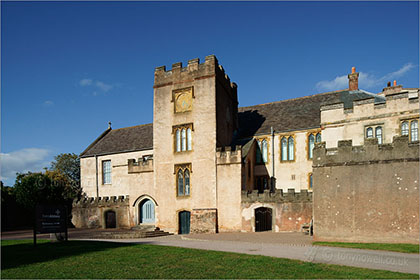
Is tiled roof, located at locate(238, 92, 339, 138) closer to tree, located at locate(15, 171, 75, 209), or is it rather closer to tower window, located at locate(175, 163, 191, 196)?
tower window, located at locate(175, 163, 191, 196)

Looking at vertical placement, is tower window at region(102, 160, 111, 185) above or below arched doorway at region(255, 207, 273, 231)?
Answer: above

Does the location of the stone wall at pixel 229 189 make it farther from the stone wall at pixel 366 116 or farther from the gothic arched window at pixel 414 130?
the gothic arched window at pixel 414 130

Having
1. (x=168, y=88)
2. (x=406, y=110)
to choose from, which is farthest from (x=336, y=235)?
(x=168, y=88)

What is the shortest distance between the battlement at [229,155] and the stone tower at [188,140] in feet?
1.47

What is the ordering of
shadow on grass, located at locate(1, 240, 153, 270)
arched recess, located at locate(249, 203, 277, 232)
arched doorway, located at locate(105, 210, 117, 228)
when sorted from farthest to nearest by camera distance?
arched doorway, located at locate(105, 210, 117, 228) → arched recess, located at locate(249, 203, 277, 232) → shadow on grass, located at locate(1, 240, 153, 270)

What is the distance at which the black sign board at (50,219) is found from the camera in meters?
16.1

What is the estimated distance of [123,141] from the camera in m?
37.0

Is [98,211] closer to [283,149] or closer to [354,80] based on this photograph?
[283,149]

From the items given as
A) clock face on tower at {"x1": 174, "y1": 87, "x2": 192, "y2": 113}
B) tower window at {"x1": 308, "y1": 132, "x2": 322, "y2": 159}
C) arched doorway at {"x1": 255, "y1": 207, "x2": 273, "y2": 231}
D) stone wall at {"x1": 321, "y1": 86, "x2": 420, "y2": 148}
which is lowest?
arched doorway at {"x1": 255, "y1": 207, "x2": 273, "y2": 231}

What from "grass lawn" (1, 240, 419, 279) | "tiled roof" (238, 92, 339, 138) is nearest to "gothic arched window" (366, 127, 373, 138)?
"tiled roof" (238, 92, 339, 138)

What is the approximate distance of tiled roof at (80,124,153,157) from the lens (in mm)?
35031

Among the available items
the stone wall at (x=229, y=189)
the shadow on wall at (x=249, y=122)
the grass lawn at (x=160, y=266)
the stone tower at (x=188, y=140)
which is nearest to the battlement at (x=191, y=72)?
the stone tower at (x=188, y=140)

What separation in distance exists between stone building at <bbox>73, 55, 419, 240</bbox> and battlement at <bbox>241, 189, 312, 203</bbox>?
0.07m

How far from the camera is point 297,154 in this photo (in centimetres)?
2677
